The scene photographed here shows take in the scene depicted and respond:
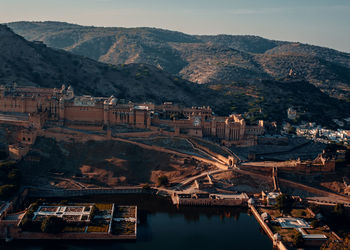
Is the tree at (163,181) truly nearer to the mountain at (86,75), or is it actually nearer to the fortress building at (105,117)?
the fortress building at (105,117)

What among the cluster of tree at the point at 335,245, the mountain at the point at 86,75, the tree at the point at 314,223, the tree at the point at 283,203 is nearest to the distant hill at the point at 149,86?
the mountain at the point at 86,75

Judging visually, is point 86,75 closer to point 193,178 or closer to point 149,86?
point 149,86

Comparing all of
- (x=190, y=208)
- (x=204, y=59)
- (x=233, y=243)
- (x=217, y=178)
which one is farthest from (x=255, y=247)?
(x=204, y=59)

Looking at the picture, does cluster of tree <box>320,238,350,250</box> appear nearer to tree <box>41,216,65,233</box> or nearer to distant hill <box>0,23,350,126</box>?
tree <box>41,216,65,233</box>

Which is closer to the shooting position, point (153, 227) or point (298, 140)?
point (153, 227)

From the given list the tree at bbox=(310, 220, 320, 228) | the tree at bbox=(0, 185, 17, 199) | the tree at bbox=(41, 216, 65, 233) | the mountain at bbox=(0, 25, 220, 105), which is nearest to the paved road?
the tree at bbox=(310, 220, 320, 228)

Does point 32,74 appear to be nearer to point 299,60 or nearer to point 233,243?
point 233,243

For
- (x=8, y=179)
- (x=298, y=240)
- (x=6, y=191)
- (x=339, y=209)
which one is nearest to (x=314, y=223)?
(x=298, y=240)

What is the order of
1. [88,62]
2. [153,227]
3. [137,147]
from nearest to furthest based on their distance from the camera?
[153,227] → [137,147] → [88,62]
